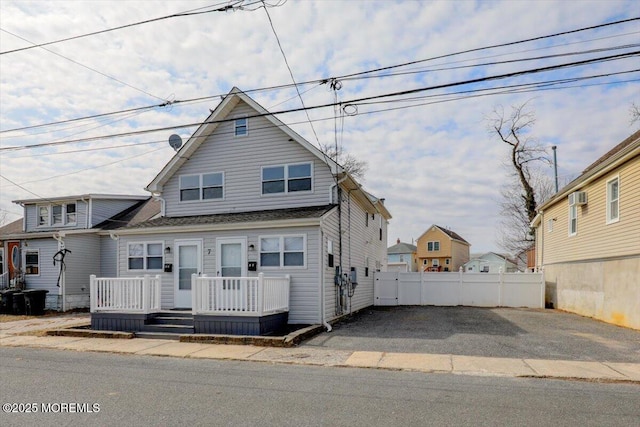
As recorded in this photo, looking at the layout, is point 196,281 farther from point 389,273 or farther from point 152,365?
point 389,273

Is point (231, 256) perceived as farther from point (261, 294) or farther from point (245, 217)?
point (261, 294)

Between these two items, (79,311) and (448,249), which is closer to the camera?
(79,311)

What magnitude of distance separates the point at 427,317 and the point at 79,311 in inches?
588

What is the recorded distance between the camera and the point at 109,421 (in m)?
5.04

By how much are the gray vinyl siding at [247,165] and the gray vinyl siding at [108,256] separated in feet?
22.1

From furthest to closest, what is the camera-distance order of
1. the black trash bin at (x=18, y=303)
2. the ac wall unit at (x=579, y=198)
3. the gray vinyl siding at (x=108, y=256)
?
the gray vinyl siding at (x=108, y=256) → the black trash bin at (x=18, y=303) → the ac wall unit at (x=579, y=198)

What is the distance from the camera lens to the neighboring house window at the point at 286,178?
1440 centimetres

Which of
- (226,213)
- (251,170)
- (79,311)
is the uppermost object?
(251,170)

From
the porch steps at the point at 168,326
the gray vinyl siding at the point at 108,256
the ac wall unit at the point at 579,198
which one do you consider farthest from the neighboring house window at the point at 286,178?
the gray vinyl siding at the point at 108,256

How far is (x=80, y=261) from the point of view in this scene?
66.1ft

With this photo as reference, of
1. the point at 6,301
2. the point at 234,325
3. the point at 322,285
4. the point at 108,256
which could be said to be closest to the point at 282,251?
the point at 322,285

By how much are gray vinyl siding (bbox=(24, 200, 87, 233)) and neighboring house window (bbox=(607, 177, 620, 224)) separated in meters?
21.6

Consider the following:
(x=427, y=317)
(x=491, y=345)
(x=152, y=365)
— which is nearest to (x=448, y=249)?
(x=427, y=317)

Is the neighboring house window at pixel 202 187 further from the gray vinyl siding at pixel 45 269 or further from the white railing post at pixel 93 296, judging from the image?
the gray vinyl siding at pixel 45 269
